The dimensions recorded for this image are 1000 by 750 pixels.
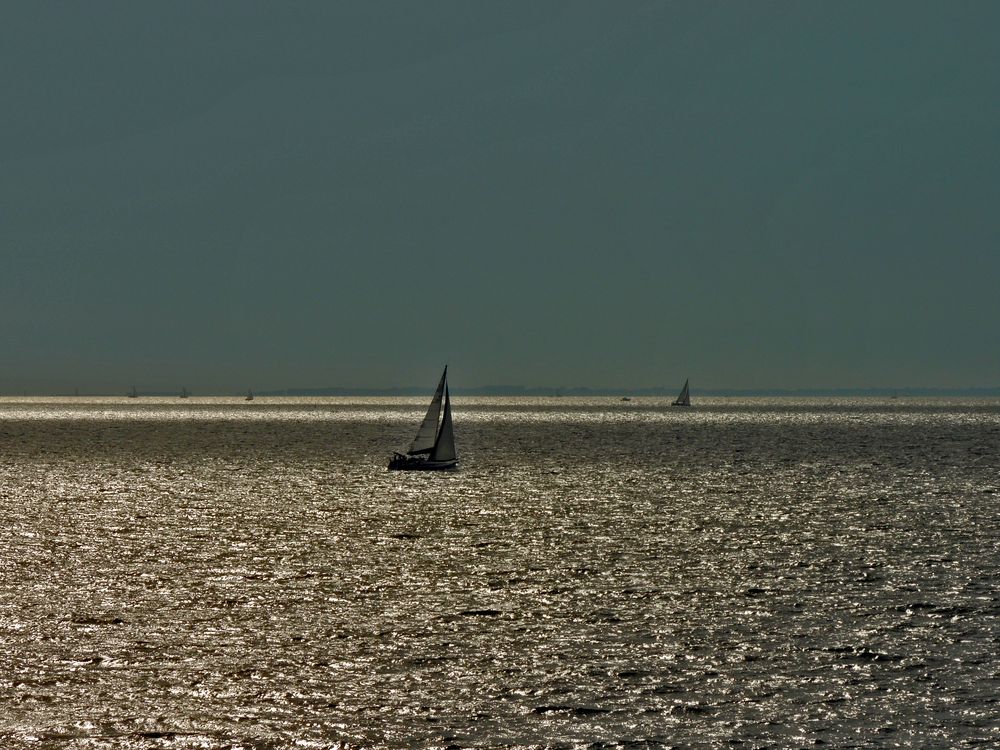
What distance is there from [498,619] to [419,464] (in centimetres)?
5708

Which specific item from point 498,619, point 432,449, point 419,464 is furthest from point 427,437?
point 498,619

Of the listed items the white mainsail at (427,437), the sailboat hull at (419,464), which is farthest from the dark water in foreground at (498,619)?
the white mainsail at (427,437)

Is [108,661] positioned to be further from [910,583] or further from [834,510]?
[834,510]

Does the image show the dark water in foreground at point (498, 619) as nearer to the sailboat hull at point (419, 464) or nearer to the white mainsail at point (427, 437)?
the sailboat hull at point (419, 464)

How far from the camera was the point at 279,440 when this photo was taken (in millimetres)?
150250

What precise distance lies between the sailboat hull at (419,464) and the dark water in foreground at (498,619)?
1683 centimetres

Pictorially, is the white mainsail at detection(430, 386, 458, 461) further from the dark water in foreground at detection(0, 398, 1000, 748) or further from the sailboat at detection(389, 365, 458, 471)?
the dark water in foreground at detection(0, 398, 1000, 748)

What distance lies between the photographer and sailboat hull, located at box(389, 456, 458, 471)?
85688mm

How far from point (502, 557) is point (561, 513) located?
16.2 metres

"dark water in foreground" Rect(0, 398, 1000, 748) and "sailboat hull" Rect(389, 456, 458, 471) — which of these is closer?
"dark water in foreground" Rect(0, 398, 1000, 748)

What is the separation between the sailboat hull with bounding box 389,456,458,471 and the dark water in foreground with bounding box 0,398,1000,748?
16829 mm

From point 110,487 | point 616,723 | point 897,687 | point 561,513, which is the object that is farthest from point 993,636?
point 110,487

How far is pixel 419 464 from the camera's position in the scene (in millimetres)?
85812

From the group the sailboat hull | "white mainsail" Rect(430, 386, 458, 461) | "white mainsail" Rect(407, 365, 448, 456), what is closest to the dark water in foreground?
"white mainsail" Rect(430, 386, 458, 461)
